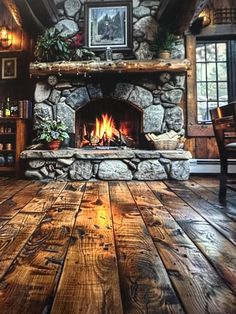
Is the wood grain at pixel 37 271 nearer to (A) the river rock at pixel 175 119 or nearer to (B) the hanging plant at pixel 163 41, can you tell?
(A) the river rock at pixel 175 119

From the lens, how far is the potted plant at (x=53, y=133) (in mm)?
3254

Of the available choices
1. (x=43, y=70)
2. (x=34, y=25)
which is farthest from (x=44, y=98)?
(x=34, y=25)

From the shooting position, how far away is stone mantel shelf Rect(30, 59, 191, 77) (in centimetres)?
324

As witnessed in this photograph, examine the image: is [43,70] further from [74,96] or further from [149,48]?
[149,48]

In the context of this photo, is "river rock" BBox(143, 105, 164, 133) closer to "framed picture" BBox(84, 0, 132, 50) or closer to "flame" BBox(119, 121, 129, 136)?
"flame" BBox(119, 121, 129, 136)

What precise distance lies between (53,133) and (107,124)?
2.89ft

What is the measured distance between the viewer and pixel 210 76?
151 inches

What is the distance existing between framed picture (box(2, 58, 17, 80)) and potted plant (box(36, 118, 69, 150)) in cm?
120

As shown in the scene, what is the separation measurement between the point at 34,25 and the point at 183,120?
237 cm

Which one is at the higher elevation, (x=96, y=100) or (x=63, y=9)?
(x=63, y=9)

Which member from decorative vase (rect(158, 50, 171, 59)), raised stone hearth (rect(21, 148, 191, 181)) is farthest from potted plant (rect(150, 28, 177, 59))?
raised stone hearth (rect(21, 148, 191, 181))

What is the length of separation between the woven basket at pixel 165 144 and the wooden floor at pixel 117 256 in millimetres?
1342

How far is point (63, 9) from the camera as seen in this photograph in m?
3.74

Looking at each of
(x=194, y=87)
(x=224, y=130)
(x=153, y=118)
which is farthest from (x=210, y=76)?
(x=224, y=130)
